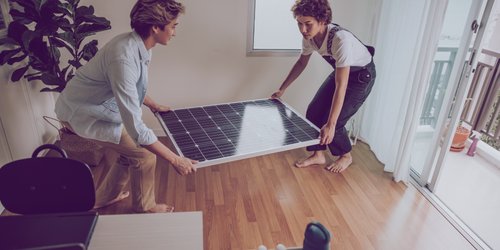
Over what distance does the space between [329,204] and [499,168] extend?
1.84 meters

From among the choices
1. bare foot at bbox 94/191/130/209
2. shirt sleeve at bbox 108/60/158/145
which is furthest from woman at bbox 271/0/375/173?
bare foot at bbox 94/191/130/209

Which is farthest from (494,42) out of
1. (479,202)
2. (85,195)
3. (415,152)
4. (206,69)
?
(85,195)

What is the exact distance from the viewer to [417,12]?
2.40 meters

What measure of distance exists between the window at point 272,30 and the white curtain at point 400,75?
0.76m

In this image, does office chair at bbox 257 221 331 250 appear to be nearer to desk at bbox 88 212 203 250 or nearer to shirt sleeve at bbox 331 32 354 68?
desk at bbox 88 212 203 250

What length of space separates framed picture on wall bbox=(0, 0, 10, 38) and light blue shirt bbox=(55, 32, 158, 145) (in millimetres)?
1028

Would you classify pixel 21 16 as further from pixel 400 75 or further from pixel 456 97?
pixel 456 97

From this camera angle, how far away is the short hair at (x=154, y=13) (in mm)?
1445

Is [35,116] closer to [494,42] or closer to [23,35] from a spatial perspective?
[23,35]

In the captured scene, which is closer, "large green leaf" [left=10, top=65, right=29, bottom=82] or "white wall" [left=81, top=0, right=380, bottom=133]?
"large green leaf" [left=10, top=65, right=29, bottom=82]

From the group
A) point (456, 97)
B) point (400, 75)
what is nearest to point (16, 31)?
point (400, 75)

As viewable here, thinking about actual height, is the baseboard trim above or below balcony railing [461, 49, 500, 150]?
below

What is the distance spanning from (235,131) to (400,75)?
148 centimetres

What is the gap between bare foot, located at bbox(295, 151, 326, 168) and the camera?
2.84 metres
